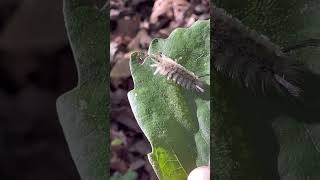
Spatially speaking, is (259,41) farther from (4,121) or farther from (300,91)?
(4,121)

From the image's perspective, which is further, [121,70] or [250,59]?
[121,70]

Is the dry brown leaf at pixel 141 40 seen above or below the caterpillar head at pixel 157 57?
above

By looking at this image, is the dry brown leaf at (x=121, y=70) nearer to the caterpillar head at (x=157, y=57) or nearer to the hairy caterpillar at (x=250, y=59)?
the caterpillar head at (x=157, y=57)

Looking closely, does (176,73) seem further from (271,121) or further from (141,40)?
(271,121)

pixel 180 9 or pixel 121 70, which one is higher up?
pixel 180 9

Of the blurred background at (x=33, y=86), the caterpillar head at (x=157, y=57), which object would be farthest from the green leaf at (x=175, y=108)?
the blurred background at (x=33, y=86)

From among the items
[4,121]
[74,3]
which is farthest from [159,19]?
[4,121]

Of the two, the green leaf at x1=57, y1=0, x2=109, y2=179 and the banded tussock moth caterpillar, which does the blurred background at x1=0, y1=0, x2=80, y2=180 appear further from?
the banded tussock moth caterpillar

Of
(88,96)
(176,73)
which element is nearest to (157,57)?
(176,73)
